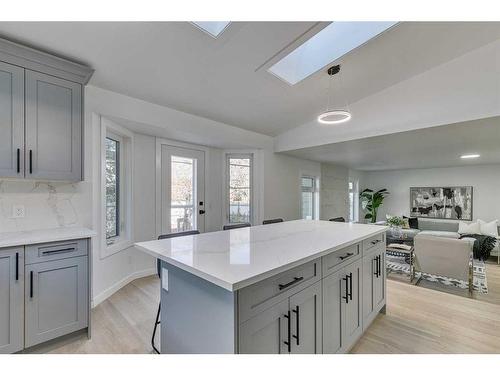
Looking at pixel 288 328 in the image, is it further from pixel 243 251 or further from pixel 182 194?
pixel 182 194

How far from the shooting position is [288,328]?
4.09ft

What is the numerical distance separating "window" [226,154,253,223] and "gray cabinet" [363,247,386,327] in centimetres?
244

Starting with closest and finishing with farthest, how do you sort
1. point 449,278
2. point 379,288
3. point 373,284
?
point 373,284 → point 379,288 → point 449,278

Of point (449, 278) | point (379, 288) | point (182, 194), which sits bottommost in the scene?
point (449, 278)

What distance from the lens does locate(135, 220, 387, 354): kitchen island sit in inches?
42.5

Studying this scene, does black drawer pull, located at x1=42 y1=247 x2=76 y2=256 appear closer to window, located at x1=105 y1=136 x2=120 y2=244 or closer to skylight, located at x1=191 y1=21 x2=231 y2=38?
window, located at x1=105 y1=136 x2=120 y2=244

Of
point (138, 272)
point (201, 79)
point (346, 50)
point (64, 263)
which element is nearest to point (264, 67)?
point (201, 79)

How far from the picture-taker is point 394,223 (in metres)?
5.44

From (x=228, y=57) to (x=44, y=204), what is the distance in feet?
7.28

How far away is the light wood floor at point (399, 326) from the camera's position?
193 centimetres

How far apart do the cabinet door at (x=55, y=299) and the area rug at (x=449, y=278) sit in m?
4.28

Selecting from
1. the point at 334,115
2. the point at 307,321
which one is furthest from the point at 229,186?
the point at 307,321

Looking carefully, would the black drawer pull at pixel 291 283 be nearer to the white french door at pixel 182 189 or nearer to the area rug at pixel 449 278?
the white french door at pixel 182 189

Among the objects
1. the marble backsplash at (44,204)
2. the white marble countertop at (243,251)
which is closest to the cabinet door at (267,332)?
the white marble countertop at (243,251)
